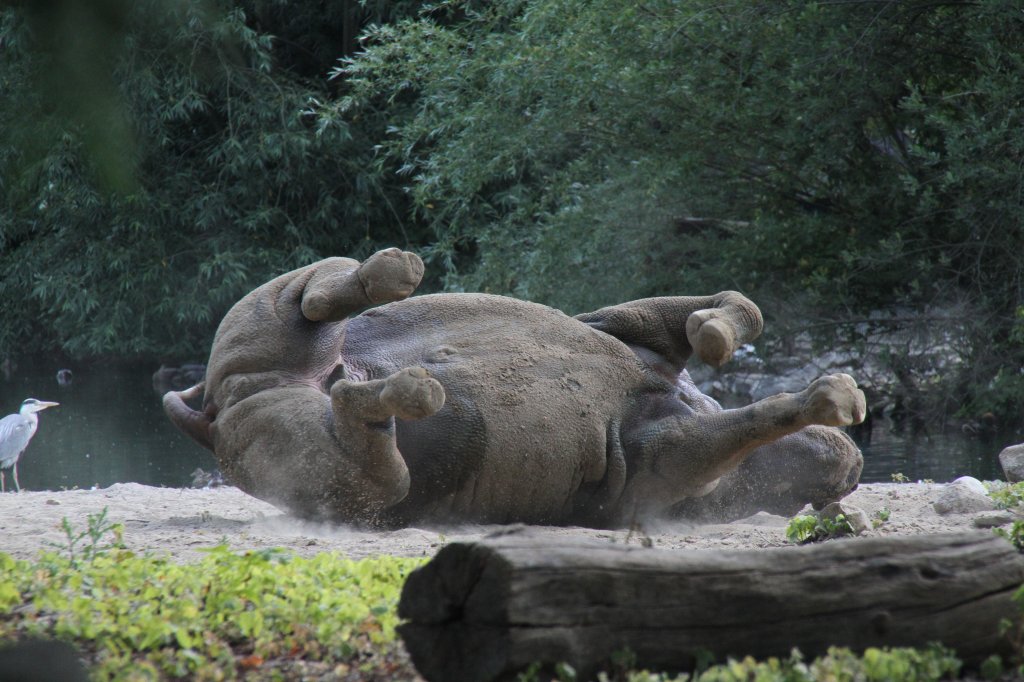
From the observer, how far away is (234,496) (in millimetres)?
7262

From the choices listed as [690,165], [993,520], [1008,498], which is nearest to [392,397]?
[993,520]

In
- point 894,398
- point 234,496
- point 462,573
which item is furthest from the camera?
point 894,398

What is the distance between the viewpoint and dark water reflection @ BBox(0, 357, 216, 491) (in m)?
10.4

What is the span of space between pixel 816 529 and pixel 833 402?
1.97 feet

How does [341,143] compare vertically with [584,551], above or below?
above

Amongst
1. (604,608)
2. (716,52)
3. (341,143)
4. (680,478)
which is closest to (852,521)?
(680,478)

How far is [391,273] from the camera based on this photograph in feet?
15.3

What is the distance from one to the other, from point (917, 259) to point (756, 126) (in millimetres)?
2104

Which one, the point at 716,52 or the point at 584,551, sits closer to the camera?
the point at 584,551

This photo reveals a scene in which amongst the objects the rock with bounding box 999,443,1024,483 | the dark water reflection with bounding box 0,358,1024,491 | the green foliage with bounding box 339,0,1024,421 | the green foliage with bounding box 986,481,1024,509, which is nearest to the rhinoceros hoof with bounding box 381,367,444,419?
the green foliage with bounding box 986,481,1024,509

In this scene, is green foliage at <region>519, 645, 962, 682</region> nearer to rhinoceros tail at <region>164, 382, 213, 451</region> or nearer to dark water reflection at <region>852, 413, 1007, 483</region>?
rhinoceros tail at <region>164, 382, 213, 451</region>

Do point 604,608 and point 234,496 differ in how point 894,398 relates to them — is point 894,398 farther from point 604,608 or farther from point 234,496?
point 604,608

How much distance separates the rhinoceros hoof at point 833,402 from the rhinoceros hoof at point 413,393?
4.67 feet

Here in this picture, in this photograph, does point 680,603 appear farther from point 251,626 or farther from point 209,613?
point 209,613
